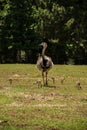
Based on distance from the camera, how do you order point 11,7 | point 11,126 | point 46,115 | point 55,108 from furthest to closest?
point 11,7 < point 55,108 < point 46,115 < point 11,126

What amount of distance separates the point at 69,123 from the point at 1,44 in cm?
3918

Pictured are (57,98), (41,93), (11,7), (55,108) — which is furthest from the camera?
(11,7)

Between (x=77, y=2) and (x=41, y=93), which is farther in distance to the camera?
(x=41, y=93)

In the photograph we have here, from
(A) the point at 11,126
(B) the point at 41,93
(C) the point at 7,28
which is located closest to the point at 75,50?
(C) the point at 7,28

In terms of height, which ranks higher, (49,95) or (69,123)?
(69,123)

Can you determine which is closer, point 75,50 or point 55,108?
point 55,108

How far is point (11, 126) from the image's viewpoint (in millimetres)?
11203

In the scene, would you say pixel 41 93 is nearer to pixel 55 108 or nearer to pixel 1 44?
pixel 55 108

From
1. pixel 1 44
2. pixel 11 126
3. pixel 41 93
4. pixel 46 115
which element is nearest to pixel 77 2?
pixel 46 115

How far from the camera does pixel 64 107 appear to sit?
46.7ft

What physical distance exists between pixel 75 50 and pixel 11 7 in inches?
330

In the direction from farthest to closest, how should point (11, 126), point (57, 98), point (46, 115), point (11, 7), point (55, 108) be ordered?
point (11, 7)
point (57, 98)
point (55, 108)
point (46, 115)
point (11, 126)

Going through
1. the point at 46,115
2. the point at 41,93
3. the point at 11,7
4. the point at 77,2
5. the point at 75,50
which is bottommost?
the point at 75,50

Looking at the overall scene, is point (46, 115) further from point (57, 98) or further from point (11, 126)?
point (57, 98)
